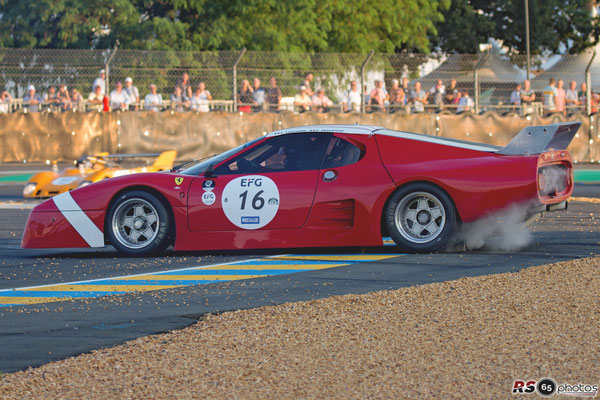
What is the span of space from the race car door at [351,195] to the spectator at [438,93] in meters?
15.9

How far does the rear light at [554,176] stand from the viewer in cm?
965

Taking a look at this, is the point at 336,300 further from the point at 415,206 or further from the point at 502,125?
the point at 502,125

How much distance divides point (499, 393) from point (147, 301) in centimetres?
342

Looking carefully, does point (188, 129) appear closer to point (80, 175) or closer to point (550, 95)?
point (80, 175)

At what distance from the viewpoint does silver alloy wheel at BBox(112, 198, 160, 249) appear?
32.8 ft

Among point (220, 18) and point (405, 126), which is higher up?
point (220, 18)

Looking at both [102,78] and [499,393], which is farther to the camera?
[102,78]

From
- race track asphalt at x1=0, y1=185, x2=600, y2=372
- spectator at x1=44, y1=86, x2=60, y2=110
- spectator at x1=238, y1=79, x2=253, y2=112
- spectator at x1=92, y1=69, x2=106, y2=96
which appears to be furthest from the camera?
spectator at x1=44, y1=86, x2=60, y2=110

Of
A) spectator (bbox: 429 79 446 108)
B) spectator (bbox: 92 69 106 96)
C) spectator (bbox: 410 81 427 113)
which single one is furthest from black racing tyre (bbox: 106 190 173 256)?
spectator (bbox: 429 79 446 108)

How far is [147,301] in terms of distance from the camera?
7531 mm

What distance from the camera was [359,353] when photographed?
556 cm

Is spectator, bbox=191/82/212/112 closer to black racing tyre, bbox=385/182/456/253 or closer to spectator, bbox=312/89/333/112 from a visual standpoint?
spectator, bbox=312/89/333/112

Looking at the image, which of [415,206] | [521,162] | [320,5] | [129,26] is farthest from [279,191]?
[320,5]

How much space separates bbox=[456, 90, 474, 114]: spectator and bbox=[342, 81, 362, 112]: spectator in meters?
2.30
